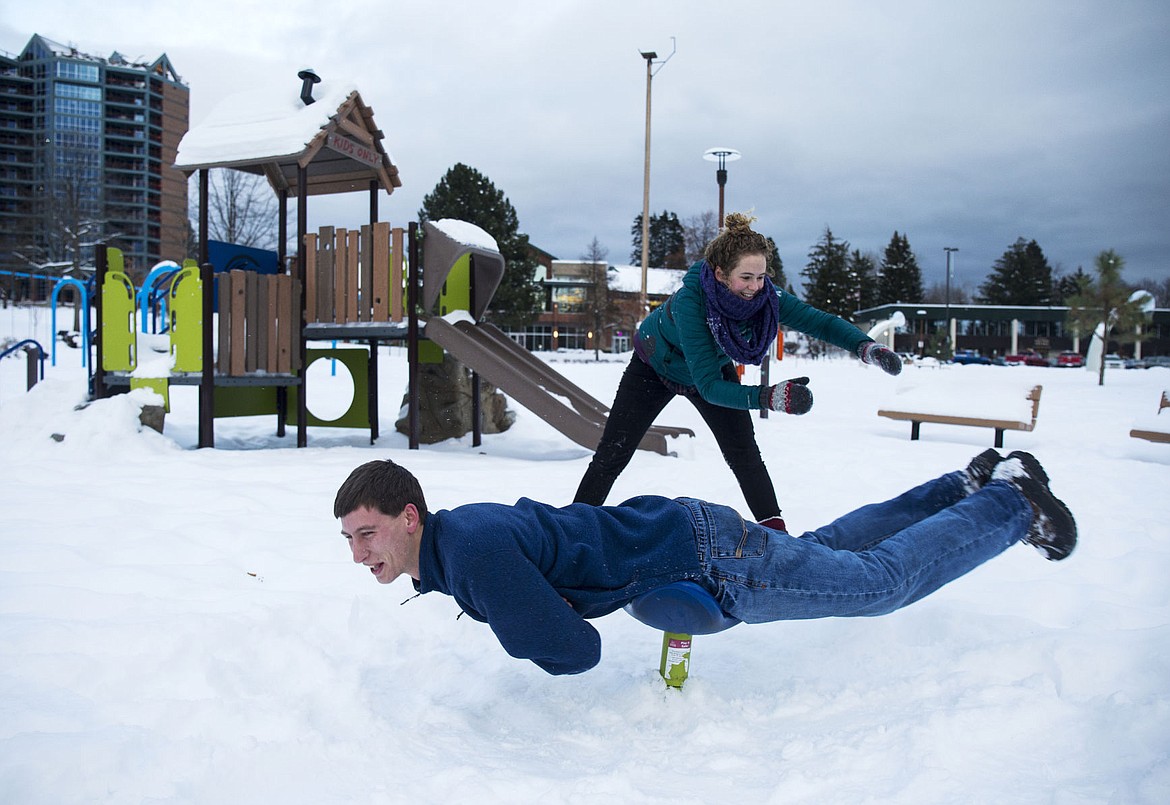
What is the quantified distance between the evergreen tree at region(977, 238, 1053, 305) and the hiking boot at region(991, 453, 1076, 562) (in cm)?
7363

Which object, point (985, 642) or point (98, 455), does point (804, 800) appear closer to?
point (985, 642)

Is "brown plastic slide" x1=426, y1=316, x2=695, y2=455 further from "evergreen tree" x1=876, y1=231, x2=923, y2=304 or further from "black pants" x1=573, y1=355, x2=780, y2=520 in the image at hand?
"evergreen tree" x1=876, y1=231, x2=923, y2=304

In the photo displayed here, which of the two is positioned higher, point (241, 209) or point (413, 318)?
point (241, 209)

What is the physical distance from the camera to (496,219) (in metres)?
38.3

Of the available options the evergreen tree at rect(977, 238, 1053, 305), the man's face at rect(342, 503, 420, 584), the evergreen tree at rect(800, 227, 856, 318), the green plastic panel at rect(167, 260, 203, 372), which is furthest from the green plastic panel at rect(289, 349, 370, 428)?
the evergreen tree at rect(977, 238, 1053, 305)

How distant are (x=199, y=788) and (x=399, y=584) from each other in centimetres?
164

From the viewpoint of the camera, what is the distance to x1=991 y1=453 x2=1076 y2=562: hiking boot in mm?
2559

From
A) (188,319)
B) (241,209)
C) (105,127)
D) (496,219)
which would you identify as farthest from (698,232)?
(105,127)

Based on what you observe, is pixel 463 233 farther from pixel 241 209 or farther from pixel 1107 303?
pixel 1107 303

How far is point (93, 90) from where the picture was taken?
2798 inches

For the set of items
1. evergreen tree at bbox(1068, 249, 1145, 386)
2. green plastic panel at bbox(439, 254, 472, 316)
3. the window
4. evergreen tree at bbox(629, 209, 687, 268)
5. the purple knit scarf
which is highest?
the window

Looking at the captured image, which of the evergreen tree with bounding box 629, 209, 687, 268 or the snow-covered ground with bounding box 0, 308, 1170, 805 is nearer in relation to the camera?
the snow-covered ground with bounding box 0, 308, 1170, 805

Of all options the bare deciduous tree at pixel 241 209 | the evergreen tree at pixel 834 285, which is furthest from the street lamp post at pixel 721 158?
the evergreen tree at pixel 834 285

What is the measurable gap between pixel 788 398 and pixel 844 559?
0.74 m
